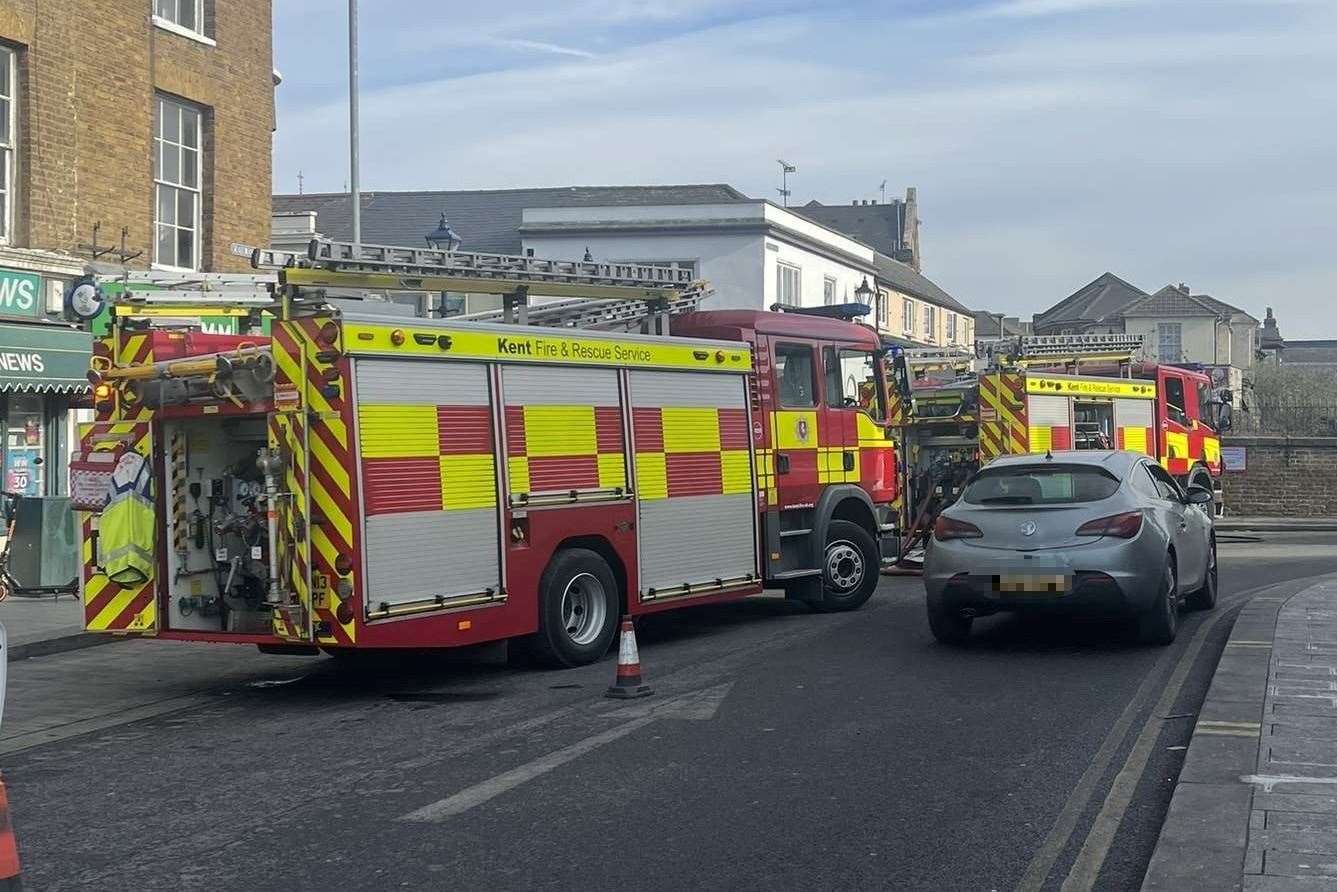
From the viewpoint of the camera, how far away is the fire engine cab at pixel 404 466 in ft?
30.8

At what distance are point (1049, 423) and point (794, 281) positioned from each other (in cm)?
2142

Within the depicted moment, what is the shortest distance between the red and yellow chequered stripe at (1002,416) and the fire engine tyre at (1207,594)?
17.8ft

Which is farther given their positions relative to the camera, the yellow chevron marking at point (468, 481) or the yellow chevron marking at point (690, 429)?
the yellow chevron marking at point (690, 429)

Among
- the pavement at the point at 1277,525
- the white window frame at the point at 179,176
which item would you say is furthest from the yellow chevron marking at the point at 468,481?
the pavement at the point at 1277,525

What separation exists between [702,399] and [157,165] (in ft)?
34.8

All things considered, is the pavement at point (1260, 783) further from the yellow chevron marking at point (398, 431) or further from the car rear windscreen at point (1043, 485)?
the yellow chevron marking at point (398, 431)

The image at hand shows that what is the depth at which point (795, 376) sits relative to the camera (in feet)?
46.3

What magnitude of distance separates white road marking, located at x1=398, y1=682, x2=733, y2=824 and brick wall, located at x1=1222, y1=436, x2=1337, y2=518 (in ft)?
91.4

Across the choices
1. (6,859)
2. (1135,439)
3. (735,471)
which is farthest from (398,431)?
(1135,439)

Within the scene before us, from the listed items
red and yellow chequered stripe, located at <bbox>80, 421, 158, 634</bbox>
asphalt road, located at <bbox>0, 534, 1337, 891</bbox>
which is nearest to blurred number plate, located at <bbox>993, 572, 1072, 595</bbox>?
asphalt road, located at <bbox>0, 534, 1337, 891</bbox>

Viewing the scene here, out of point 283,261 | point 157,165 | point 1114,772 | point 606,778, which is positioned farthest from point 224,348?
point 157,165

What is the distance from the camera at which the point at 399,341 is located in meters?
9.66

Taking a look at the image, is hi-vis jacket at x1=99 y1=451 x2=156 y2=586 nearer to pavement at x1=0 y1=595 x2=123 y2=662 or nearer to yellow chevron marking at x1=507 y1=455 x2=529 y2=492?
pavement at x1=0 y1=595 x2=123 y2=662

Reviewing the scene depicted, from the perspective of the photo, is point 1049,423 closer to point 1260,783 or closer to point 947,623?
point 947,623
